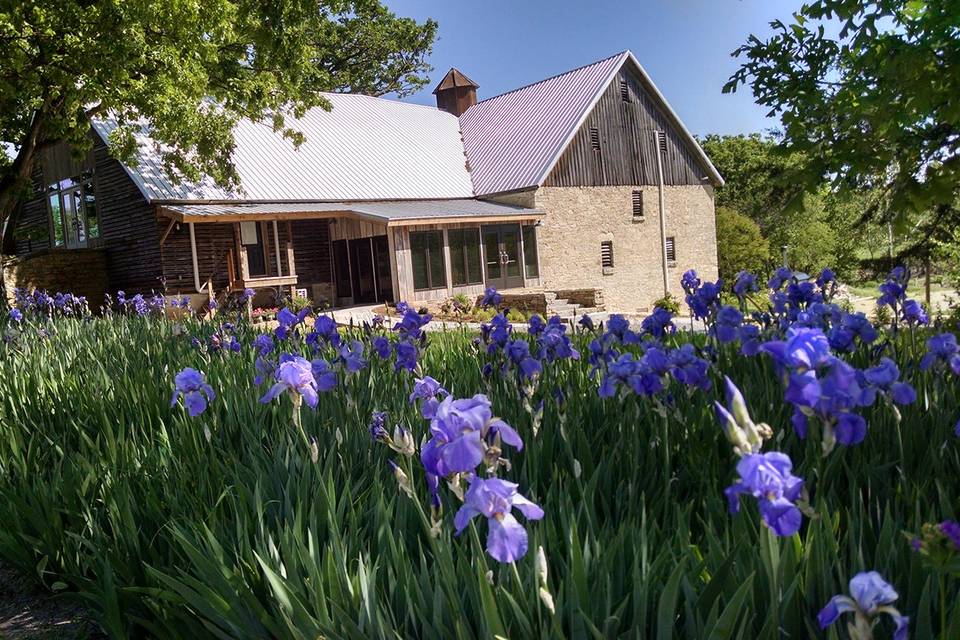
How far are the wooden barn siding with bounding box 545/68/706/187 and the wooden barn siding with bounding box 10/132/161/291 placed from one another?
12.1 m

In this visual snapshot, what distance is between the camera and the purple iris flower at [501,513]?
4.32ft

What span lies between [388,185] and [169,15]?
1094cm

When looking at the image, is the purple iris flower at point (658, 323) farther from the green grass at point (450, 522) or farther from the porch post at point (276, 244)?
the porch post at point (276, 244)

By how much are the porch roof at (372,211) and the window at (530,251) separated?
0.56m

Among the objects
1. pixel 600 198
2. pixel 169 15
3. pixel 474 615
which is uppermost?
pixel 169 15

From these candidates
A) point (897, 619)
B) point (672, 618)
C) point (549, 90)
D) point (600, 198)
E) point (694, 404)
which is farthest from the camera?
point (549, 90)

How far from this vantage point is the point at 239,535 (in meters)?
2.20

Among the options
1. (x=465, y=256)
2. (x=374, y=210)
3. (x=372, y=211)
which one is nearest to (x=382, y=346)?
(x=372, y=211)

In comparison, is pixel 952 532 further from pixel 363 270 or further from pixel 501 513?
pixel 363 270

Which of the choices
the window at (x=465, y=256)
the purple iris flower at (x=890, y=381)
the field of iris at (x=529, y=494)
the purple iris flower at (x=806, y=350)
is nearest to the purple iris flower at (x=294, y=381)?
the field of iris at (x=529, y=494)

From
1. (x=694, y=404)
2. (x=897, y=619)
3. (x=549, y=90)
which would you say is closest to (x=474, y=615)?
(x=897, y=619)

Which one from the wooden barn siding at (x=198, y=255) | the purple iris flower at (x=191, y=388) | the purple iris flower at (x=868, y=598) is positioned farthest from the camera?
the wooden barn siding at (x=198, y=255)

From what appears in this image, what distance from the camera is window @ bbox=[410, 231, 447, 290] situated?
2209cm

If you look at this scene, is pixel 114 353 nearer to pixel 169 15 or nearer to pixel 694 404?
pixel 694 404
